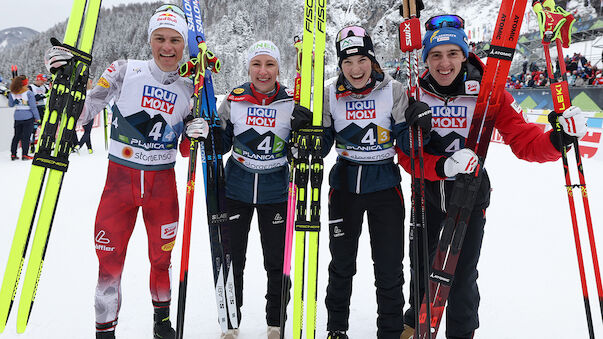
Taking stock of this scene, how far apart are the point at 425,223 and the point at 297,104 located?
1.05 metres

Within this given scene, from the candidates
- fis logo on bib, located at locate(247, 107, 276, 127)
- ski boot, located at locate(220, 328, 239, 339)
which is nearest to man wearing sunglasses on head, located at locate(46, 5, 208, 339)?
fis logo on bib, located at locate(247, 107, 276, 127)

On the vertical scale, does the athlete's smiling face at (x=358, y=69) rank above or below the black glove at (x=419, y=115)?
above

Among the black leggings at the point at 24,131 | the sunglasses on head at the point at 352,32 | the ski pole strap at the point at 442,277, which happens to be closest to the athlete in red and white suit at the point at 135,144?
the sunglasses on head at the point at 352,32

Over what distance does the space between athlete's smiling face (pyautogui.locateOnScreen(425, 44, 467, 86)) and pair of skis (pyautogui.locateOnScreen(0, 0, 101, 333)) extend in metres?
1.94

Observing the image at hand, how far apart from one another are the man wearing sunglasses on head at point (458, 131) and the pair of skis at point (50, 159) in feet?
6.06

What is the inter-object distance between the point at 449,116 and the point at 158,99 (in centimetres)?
172

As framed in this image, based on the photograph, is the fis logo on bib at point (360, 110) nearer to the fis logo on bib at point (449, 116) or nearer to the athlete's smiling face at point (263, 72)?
the fis logo on bib at point (449, 116)

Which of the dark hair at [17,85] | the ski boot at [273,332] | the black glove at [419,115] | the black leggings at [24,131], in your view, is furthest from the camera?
the black leggings at [24,131]

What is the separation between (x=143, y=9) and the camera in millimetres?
72938

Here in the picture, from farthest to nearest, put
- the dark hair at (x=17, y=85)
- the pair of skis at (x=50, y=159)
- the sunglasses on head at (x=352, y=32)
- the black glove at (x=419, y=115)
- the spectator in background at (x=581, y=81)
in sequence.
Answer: the spectator in background at (x=581, y=81) < the dark hair at (x=17, y=85) < the sunglasses on head at (x=352, y=32) < the black glove at (x=419, y=115) < the pair of skis at (x=50, y=159)

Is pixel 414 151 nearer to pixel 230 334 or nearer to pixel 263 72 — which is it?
pixel 263 72

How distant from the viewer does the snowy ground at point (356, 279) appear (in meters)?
2.72

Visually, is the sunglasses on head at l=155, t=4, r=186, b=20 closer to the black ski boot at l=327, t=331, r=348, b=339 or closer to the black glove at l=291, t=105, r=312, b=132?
the black glove at l=291, t=105, r=312, b=132

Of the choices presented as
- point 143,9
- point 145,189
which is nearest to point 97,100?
point 145,189
